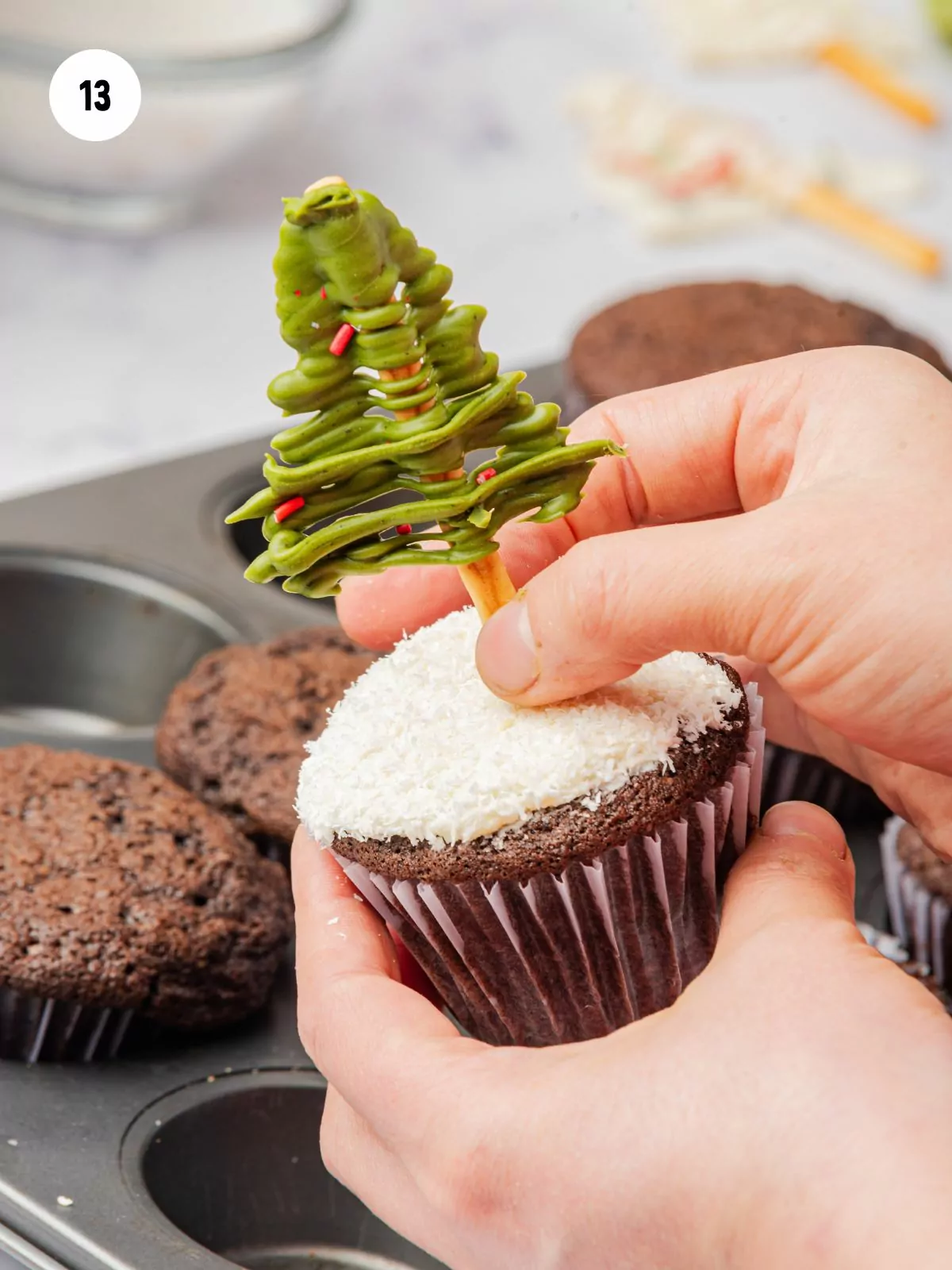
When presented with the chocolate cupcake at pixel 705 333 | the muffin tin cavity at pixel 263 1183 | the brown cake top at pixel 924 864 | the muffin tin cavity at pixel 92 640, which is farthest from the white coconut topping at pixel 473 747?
the chocolate cupcake at pixel 705 333

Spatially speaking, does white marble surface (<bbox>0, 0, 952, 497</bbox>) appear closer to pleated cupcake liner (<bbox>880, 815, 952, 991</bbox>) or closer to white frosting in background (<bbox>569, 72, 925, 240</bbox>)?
white frosting in background (<bbox>569, 72, 925, 240</bbox>)

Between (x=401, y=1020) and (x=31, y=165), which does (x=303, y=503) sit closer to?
(x=401, y=1020)

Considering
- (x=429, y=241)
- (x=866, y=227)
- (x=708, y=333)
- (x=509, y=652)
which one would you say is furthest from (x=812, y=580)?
(x=866, y=227)

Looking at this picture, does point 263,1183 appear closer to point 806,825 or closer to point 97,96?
point 806,825

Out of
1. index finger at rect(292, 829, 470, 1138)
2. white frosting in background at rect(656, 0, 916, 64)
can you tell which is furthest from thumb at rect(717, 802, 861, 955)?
white frosting in background at rect(656, 0, 916, 64)

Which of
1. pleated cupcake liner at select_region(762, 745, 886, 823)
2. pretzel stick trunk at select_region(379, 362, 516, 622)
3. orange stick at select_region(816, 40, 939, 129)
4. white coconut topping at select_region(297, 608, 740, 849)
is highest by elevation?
orange stick at select_region(816, 40, 939, 129)

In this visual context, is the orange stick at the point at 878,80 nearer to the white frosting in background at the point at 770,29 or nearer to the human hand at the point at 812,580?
the white frosting in background at the point at 770,29
